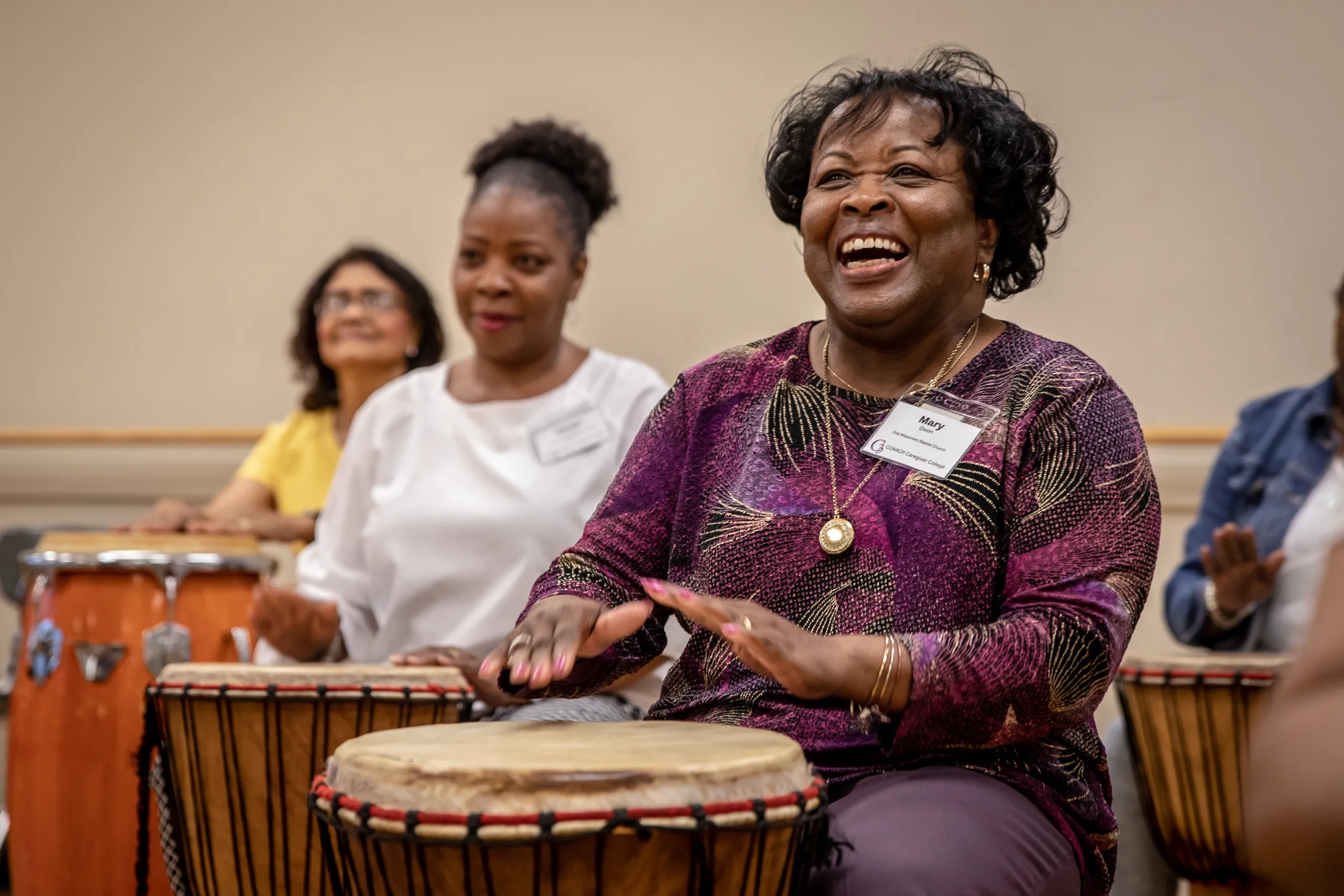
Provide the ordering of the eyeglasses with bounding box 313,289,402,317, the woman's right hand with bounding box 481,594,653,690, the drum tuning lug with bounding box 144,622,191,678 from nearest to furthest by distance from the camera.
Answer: the woman's right hand with bounding box 481,594,653,690
the drum tuning lug with bounding box 144,622,191,678
the eyeglasses with bounding box 313,289,402,317

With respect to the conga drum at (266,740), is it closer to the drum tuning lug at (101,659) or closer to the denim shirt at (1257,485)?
the drum tuning lug at (101,659)

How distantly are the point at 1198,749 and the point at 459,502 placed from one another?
1304mm

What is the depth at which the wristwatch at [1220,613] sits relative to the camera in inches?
110

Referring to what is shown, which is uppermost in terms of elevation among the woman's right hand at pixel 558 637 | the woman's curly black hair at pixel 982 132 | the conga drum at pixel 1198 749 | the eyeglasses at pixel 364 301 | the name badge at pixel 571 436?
the woman's curly black hair at pixel 982 132

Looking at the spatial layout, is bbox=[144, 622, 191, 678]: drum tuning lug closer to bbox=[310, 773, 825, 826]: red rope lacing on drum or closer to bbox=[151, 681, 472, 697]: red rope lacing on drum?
bbox=[151, 681, 472, 697]: red rope lacing on drum

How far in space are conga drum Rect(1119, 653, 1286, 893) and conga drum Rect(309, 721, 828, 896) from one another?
124 centimetres

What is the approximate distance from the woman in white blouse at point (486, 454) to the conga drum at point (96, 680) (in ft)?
0.76

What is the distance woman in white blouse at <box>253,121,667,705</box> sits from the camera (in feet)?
8.11

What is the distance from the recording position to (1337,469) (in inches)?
114

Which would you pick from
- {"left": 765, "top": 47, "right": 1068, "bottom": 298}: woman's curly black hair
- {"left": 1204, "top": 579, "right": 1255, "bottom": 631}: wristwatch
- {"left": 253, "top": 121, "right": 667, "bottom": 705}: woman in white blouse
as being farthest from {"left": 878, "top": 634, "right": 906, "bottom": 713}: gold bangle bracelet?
{"left": 1204, "top": 579, "right": 1255, "bottom": 631}: wristwatch

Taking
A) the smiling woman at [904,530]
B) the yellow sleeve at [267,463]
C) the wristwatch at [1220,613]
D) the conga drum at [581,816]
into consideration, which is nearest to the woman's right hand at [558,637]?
the smiling woman at [904,530]

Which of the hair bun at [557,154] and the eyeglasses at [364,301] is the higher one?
the hair bun at [557,154]

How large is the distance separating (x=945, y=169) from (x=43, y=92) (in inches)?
161

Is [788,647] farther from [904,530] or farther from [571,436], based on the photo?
[571,436]
